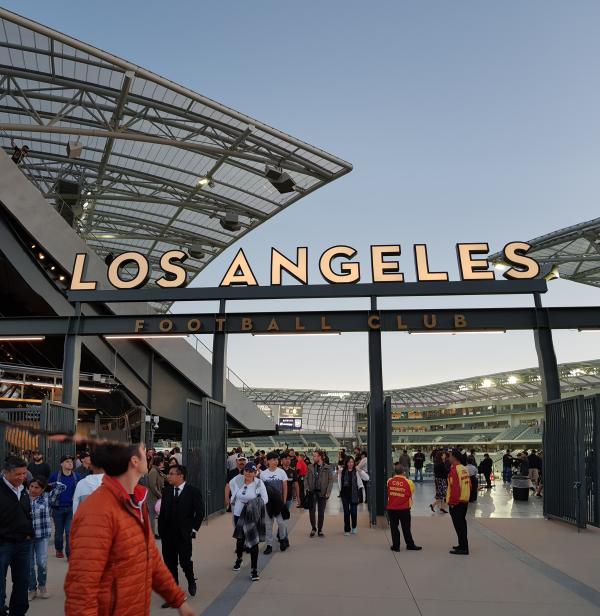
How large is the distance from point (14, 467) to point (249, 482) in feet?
13.2

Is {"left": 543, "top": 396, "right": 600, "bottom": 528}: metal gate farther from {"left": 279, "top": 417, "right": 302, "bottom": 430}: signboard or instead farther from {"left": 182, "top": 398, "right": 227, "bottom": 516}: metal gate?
{"left": 279, "top": 417, "right": 302, "bottom": 430}: signboard

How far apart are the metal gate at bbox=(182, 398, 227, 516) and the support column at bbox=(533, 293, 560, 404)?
28.1 feet

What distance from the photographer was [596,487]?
12812mm

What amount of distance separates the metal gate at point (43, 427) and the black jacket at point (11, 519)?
6619 mm

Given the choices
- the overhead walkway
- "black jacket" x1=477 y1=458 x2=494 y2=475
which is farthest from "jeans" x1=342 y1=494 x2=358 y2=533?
"black jacket" x1=477 y1=458 x2=494 y2=475

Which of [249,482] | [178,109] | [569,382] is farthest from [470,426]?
[249,482]

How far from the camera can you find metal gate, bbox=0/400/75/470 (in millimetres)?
12914

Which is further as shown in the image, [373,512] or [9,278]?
[9,278]

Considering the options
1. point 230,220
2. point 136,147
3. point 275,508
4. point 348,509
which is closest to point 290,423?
point 230,220

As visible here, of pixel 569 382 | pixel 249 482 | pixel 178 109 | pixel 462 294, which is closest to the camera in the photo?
pixel 249 482

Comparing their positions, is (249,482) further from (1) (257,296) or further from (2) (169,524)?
(1) (257,296)

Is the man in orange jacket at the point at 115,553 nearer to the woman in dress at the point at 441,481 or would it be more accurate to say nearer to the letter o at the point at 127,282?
the letter o at the point at 127,282

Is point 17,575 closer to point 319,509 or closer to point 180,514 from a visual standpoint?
point 180,514

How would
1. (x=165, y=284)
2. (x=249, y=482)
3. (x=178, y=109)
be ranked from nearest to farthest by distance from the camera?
(x=249, y=482), (x=165, y=284), (x=178, y=109)
